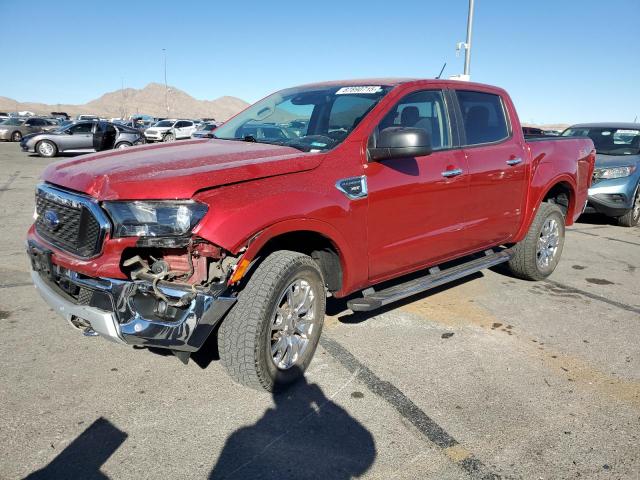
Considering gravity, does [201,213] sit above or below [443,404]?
above

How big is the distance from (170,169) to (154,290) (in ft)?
2.24

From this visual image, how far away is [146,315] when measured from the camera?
2672mm

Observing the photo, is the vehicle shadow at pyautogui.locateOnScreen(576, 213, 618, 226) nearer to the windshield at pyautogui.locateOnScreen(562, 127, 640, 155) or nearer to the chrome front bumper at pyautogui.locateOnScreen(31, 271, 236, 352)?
the windshield at pyautogui.locateOnScreen(562, 127, 640, 155)

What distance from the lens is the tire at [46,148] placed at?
20.5 meters

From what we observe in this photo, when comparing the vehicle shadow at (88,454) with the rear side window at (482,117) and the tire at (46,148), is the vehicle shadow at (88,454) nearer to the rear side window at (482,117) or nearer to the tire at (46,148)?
the rear side window at (482,117)

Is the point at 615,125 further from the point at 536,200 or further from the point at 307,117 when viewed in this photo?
the point at 307,117

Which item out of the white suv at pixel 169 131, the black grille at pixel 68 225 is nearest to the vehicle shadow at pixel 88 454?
the black grille at pixel 68 225

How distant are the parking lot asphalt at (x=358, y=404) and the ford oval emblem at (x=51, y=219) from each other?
3.11ft

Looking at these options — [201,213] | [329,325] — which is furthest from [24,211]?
[201,213]

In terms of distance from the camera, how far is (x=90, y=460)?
8.11 feet

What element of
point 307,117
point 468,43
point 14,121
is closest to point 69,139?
point 14,121

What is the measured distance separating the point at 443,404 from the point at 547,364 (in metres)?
1.04

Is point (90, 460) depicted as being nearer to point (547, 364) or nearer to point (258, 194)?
point (258, 194)

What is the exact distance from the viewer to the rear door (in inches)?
174
